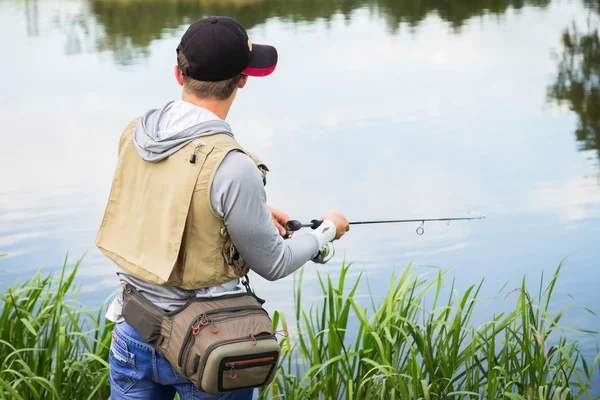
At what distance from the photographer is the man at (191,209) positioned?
2168 mm

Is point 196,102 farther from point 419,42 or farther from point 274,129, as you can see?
point 419,42

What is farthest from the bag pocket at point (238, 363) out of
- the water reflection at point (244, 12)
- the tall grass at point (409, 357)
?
the water reflection at point (244, 12)

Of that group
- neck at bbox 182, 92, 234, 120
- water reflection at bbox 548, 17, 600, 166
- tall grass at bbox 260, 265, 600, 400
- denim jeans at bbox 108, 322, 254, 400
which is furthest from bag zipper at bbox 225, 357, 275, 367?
water reflection at bbox 548, 17, 600, 166

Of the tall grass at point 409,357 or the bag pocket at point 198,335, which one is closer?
the bag pocket at point 198,335

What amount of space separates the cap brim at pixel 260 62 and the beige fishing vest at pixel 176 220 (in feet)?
0.79

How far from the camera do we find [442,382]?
12.2 ft

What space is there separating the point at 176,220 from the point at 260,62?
49 centimetres

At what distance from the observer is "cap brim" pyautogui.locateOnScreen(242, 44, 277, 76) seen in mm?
2363

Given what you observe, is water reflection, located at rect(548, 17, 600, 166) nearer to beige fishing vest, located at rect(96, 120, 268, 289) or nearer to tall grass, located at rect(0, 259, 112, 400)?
tall grass, located at rect(0, 259, 112, 400)

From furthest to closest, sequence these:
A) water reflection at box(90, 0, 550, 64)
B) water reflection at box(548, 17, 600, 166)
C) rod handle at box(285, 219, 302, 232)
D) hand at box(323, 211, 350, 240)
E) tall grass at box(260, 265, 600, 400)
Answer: water reflection at box(90, 0, 550, 64) → water reflection at box(548, 17, 600, 166) → tall grass at box(260, 265, 600, 400) → rod handle at box(285, 219, 302, 232) → hand at box(323, 211, 350, 240)

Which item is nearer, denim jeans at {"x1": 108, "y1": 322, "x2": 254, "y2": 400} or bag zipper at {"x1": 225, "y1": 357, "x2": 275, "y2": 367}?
bag zipper at {"x1": 225, "y1": 357, "x2": 275, "y2": 367}

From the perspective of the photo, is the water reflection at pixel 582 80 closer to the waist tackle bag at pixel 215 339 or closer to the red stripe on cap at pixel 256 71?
the red stripe on cap at pixel 256 71

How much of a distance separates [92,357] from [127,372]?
1.38 meters

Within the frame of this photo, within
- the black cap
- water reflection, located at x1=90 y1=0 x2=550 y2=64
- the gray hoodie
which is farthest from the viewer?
water reflection, located at x1=90 y1=0 x2=550 y2=64
